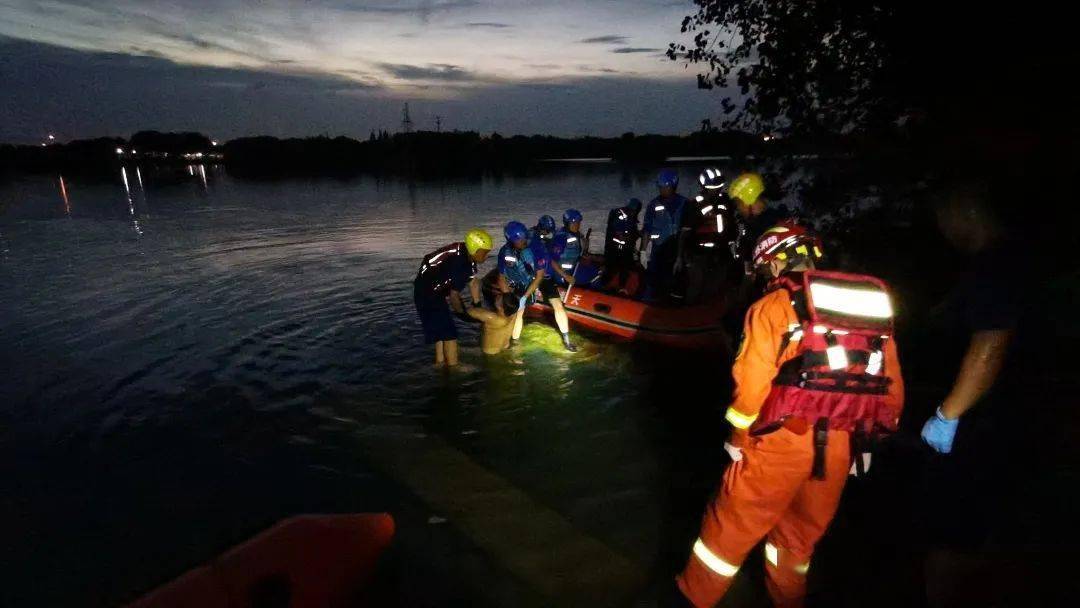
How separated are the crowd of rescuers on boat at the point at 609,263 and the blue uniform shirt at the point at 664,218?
0.05ft

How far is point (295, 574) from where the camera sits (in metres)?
2.56

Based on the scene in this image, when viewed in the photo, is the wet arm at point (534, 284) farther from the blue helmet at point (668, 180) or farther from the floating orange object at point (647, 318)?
A: the blue helmet at point (668, 180)

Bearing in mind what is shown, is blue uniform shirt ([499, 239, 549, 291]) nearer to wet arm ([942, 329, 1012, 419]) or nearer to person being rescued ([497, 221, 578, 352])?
person being rescued ([497, 221, 578, 352])

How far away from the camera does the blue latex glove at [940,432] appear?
2.60 m

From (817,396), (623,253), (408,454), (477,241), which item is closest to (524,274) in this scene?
(477,241)

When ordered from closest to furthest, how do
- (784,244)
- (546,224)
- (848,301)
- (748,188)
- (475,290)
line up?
(848,301) < (784,244) < (748,188) < (475,290) < (546,224)

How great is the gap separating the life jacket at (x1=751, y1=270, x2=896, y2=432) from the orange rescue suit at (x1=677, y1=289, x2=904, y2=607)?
4cm

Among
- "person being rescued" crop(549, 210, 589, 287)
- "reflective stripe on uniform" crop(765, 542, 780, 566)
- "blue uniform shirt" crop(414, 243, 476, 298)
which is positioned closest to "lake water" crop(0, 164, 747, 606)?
"reflective stripe on uniform" crop(765, 542, 780, 566)

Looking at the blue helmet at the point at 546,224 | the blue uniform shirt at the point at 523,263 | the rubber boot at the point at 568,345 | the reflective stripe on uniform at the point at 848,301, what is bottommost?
the rubber boot at the point at 568,345

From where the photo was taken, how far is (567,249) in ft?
26.9

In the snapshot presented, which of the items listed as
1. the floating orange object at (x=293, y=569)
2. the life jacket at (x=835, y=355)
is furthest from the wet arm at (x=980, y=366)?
the floating orange object at (x=293, y=569)

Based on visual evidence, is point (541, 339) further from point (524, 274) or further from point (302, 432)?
point (302, 432)

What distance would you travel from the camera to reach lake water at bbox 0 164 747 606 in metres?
3.82

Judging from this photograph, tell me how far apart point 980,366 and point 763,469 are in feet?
3.46
